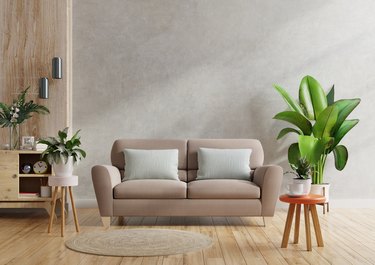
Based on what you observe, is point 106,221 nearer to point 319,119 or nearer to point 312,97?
point 319,119

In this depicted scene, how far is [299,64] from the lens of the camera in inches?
283

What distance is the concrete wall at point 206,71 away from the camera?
23.4ft

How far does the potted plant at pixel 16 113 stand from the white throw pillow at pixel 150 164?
45.9 inches

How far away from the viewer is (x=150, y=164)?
6090 millimetres

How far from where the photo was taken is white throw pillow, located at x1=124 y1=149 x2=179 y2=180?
6055 mm

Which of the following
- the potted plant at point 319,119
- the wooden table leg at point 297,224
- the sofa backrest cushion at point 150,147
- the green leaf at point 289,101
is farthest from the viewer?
the green leaf at point 289,101

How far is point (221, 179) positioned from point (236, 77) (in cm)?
161

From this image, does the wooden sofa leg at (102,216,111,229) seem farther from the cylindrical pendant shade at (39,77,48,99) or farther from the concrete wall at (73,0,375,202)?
the cylindrical pendant shade at (39,77,48,99)

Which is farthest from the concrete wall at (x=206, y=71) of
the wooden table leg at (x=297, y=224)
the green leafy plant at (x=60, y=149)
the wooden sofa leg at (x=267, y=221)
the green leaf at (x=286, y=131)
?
the wooden table leg at (x=297, y=224)

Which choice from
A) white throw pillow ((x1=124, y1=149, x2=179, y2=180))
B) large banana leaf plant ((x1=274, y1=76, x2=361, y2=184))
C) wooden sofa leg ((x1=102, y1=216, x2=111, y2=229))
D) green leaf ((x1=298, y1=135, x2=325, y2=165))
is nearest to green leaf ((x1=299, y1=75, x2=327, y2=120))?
large banana leaf plant ((x1=274, y1=76, x2=361, y2=184))

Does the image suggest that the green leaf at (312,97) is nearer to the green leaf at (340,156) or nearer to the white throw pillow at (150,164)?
the green leaf at (340,156)

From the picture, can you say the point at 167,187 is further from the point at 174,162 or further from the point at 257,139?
the point at 257,139

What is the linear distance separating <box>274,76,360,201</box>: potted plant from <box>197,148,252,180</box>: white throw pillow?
2.14 feet

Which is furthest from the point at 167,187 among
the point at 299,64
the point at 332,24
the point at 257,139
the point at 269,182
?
the point at 332,24
